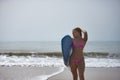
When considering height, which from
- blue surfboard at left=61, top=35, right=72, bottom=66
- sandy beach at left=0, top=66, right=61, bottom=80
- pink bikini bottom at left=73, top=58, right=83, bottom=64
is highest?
blue surfboard at left=61, top=35, right=72, bottom=66

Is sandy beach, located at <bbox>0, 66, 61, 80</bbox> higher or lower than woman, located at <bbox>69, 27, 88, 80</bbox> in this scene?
lower

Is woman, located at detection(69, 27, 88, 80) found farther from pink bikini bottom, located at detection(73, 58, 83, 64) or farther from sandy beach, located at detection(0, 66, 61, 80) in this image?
sandy beach, located at detection(0, 66, 61, 80)

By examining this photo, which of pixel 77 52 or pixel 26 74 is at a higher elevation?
pixel 77 52

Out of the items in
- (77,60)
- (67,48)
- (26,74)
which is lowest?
(26,74)

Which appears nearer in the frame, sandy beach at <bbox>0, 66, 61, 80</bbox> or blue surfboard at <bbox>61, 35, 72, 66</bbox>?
blue surfboard at <bbox>61, 35, 72, 66</bbox>

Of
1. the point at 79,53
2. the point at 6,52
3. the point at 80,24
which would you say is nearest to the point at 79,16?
the point at 80,24

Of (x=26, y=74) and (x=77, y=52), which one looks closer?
(x=77, y=52)

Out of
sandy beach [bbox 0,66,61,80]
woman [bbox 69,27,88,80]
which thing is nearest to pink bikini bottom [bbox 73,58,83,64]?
woman [bbox 69,27,88,80]

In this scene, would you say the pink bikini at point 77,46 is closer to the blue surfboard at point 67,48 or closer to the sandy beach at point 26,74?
the blue surfboard at point 67,48

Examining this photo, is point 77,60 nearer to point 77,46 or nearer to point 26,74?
point 77,46

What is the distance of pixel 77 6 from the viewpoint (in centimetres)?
656

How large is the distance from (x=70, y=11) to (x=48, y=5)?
0.57 meters

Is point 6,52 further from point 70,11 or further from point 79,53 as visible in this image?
point 79,53

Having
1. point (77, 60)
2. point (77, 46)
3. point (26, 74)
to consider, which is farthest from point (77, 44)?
point (26, 74)
